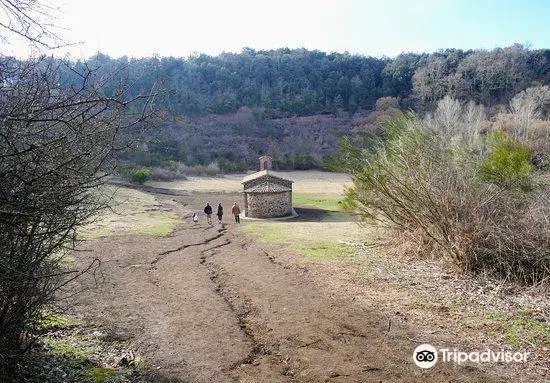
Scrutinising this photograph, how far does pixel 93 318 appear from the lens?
332 inches

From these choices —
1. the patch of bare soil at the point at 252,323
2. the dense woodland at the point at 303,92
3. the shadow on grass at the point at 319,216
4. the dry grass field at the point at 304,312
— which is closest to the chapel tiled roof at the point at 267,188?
the shadow on grass at the point at 319,216

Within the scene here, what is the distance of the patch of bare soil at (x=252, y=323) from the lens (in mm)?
6090

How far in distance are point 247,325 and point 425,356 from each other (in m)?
3.24

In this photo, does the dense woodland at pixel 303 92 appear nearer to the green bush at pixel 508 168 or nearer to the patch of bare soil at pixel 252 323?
the patch of bare soil at pixel 252 323


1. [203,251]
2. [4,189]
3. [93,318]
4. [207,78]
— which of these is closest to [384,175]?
[203,251]

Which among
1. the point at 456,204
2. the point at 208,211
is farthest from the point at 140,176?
the point at 456,204

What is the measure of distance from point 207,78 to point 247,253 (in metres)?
88.3

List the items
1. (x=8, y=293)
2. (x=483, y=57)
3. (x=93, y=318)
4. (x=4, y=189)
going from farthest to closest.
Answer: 1. (x=483, y=57)
2. (x=93, y=318)
3. (x=8, y=293)
4. (x=4, y=189)

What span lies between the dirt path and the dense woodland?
44.7 metres

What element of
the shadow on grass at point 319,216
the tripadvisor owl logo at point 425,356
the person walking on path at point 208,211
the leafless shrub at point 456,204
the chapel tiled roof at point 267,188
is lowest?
the shadow on grass at point 319,216

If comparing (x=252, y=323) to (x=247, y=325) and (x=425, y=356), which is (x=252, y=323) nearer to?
(x=247, y=325)

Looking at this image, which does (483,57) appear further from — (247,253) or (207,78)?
(247,253)

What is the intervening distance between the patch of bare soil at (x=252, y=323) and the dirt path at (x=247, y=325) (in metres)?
0.02

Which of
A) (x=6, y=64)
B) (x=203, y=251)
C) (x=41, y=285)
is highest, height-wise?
(x=6, y=64)
